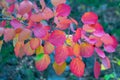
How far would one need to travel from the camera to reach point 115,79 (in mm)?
2957

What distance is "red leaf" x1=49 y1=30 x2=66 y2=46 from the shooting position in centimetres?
127

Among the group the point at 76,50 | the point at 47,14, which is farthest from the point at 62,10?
the point at 76,50

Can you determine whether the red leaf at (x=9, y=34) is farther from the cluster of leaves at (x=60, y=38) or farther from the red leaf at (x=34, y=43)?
the red leaf at (x=34, y=43)

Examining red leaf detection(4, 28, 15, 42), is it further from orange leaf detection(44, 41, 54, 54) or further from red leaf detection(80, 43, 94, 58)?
red leaf detection(80, 43, 94, 58)

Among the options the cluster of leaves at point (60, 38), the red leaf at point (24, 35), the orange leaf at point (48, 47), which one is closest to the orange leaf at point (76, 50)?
the cluster of leaves at point (60, 38)

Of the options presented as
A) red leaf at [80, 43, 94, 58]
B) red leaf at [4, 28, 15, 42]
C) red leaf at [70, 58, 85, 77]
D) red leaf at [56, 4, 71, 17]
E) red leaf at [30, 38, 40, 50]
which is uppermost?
red leaf at [56, 4, 71, 17]

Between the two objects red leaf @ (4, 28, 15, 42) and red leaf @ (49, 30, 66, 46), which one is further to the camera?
red leaf @ (4, 28, 15, 42)

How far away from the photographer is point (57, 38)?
1.27 metres

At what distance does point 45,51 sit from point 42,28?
11cm

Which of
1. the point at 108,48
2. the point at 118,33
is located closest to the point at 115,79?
the point at 118,33

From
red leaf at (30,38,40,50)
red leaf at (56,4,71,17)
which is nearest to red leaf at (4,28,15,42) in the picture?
red leaf at (30,38,40,50)

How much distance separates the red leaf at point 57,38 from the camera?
1268 mm

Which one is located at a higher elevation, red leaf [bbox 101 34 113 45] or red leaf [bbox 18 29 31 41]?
red leaf [bbox 18 29 31 41]

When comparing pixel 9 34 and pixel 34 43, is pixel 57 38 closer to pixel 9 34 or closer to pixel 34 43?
pixel 34 43
